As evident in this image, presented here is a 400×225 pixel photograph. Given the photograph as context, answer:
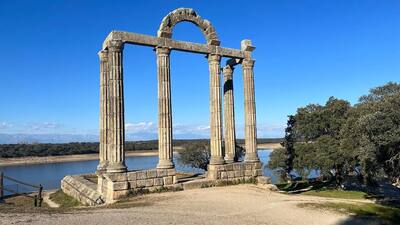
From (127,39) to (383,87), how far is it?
56.2ft

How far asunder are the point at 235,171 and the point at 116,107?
23.7 ft

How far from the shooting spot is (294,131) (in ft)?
120

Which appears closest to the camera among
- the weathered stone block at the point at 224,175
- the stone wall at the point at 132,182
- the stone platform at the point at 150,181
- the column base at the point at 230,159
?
the stone wall at the point at 132,182

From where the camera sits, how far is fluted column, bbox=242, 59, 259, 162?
21500 millimetres

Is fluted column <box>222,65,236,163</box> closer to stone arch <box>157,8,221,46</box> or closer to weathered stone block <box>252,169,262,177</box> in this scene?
weathered stone block <box>252,169,262,177</box>

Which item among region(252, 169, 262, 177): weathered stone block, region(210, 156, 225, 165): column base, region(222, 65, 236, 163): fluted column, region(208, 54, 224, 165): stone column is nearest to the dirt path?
region(210, 156, 225, 165): column base

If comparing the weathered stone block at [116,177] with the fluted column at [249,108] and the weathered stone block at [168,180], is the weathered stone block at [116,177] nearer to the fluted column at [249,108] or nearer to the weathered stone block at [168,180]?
the weathered stone block at [168,180]

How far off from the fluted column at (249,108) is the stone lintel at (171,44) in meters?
0.76

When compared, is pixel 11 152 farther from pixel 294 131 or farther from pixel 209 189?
pixel 209 189

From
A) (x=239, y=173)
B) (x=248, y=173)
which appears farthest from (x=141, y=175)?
(x=248, y=173)

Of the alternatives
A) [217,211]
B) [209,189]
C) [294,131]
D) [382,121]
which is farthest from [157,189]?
[294,131]

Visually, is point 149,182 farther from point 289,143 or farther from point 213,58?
point 289,143

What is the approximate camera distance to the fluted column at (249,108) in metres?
21.5

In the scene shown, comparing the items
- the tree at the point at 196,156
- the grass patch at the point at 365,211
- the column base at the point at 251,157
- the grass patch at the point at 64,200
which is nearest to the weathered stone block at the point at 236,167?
the column base at the point at 251,157
